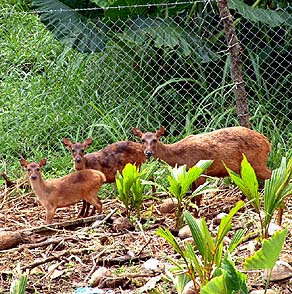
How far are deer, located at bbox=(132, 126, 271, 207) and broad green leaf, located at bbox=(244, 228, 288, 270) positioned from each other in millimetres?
3018

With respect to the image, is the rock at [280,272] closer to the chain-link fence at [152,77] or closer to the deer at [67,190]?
the deer at [67,190]

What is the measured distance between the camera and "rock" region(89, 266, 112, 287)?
16.4ft

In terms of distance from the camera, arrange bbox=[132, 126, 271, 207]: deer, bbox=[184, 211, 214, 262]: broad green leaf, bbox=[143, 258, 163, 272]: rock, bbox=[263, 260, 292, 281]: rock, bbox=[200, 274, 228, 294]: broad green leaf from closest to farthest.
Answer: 1. bbox=[200, 274, 228, 294]: broad green leaf
2. bbox=[184, 211, 214, 262]: broad green leaf
3. bbox=[263, 260, 292, 281]: rock
4. bbox=[143, 258, 163, 272]: rock
5. bbox=[132, 126, 271, 207]: deer

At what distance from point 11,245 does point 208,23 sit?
4146 millimetres

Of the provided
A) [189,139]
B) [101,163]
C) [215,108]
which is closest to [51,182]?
[101,163]

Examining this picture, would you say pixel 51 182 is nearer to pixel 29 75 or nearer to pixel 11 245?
pixel 11 245

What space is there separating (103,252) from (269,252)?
6.65 feet

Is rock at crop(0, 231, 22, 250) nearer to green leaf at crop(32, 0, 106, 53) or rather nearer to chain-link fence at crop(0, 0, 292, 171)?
chain-link fence at crop(0, 0, 292, 171)

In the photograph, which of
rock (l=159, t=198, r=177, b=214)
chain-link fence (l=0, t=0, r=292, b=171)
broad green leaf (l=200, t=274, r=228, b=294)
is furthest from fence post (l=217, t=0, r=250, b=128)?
broad green leaf (l=200, t=274, r=228, b=294)

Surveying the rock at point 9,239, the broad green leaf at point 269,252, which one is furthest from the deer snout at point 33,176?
the broad green leaf at point 269,252

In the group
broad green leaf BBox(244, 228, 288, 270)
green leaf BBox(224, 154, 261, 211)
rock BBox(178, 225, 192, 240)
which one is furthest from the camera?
rock BBox(178, 225, 192, 240)

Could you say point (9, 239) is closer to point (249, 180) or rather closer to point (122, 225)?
point (122, 225)

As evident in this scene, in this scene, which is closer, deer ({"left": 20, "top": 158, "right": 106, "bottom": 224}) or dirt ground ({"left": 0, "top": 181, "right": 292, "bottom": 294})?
dirt ground ({"left": 0, "top": 181, "right": 292, "bottom": 294})

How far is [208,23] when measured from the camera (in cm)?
896
